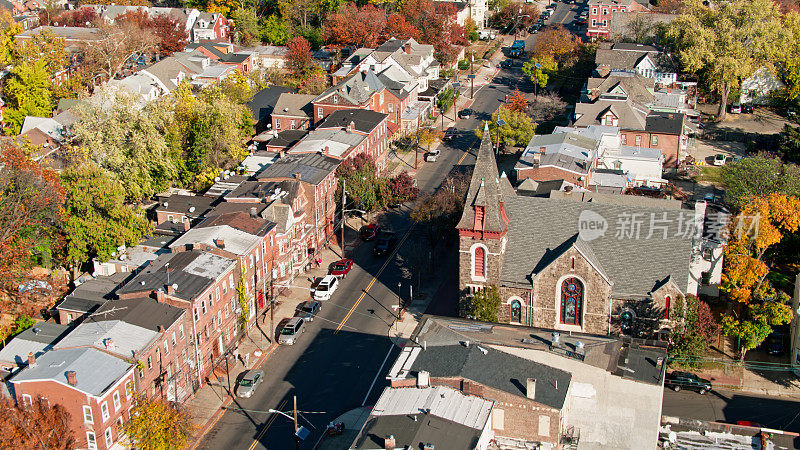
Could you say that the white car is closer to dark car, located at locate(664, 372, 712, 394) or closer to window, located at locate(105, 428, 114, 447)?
window, located at locate(105, 428, 114, 447)

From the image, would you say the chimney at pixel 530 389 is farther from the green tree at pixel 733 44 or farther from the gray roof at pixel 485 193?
the green tree at pixel 733 44

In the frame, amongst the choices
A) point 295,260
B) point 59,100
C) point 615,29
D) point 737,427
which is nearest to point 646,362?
point 737,427

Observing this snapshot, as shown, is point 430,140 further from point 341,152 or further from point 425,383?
point 425,383

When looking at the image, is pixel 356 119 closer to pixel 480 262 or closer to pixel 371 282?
pixel 371 282

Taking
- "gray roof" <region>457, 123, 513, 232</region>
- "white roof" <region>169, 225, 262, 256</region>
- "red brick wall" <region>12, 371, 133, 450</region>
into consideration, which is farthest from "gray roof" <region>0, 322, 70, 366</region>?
"gray roof" <region>457, 123, 513, 232</region>

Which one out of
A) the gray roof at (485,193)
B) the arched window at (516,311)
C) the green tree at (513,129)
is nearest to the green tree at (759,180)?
the green tree at (513,129)

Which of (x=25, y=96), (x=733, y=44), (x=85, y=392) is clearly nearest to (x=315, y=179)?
(x=85, y=392)
